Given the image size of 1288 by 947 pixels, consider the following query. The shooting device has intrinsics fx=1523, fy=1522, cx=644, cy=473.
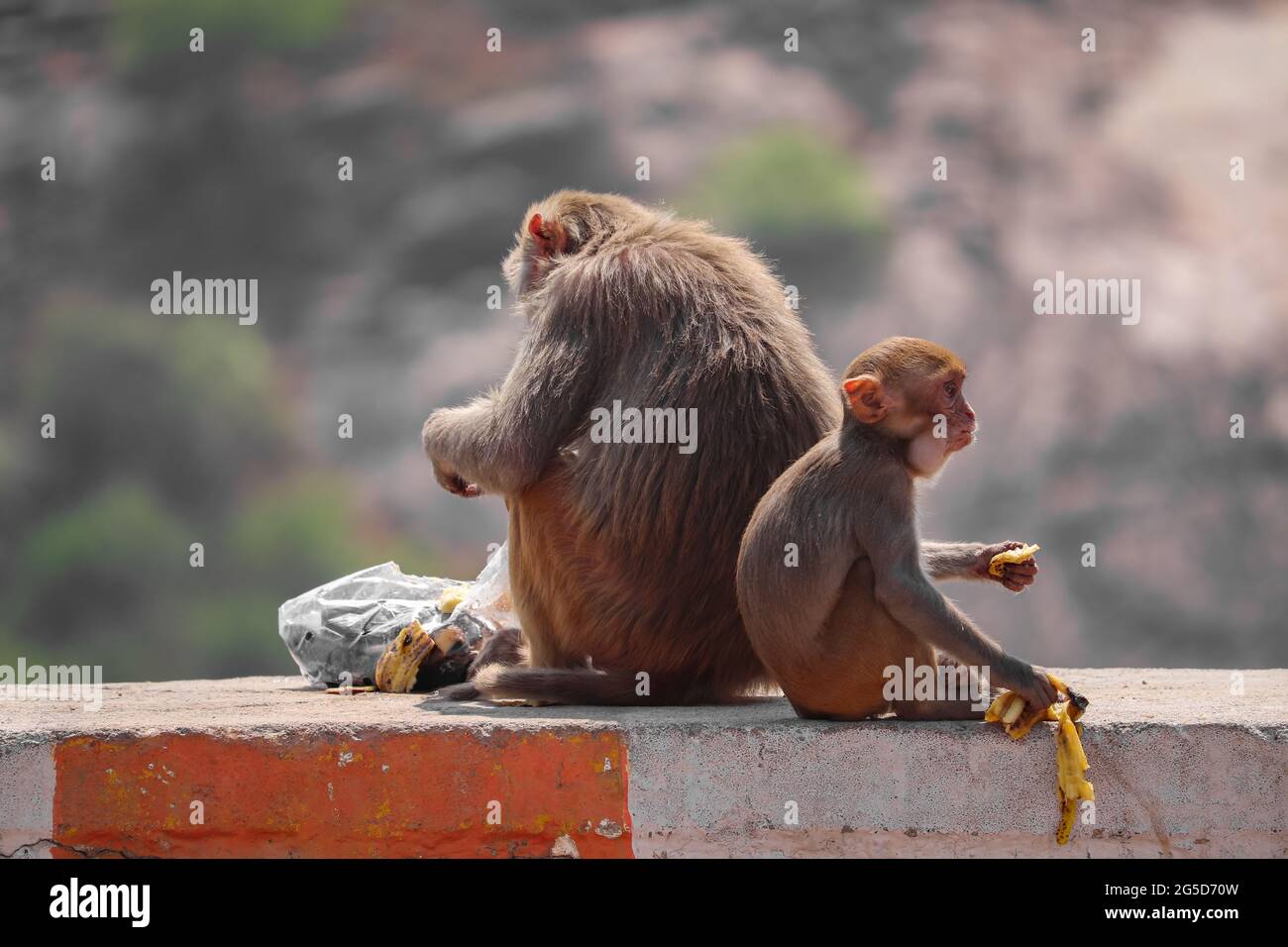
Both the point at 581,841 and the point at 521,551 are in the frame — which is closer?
the point at 581,841

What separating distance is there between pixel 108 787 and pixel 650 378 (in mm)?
1766

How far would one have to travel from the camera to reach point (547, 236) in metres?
4.79

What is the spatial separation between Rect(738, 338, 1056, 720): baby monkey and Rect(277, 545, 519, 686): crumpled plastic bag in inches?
61.9

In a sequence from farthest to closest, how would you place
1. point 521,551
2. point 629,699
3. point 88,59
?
1. point 88,59
2. point 521,551
3. point 629,699

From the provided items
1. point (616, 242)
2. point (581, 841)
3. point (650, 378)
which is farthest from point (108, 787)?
point (616, 242)

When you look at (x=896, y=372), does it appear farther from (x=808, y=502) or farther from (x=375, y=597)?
(x=375, y=597)

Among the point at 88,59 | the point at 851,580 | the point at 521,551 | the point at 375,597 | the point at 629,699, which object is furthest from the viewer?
the point at 88,59

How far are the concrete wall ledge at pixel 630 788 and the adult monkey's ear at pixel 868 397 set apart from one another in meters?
0.74

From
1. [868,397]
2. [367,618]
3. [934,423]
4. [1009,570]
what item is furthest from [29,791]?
[1009,570]

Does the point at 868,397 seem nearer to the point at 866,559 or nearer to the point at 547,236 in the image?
the point at 866,559

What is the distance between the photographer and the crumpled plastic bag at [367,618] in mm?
5152

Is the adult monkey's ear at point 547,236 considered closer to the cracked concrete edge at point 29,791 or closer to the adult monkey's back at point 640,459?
the adult monkey's back at point 640,459

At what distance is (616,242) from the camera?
460 cm

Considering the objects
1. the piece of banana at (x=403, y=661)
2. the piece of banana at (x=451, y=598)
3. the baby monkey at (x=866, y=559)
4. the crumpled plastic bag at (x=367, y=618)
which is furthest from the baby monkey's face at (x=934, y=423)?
the piece of banana at (x=451, y=598)
